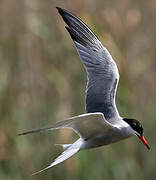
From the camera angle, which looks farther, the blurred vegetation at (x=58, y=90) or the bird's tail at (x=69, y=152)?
the blurred vegetation at (x=58, y=90)

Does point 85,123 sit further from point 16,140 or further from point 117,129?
point 16,140

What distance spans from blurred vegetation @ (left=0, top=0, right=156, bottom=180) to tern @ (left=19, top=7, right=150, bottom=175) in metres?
0.41

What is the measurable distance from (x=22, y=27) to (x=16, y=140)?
87 centimetres

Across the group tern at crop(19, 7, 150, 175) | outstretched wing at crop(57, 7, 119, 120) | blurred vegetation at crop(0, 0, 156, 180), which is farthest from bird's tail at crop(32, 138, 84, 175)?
blurred vegetation at crop(0, 0, 156, 180)

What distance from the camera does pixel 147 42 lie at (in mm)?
5383

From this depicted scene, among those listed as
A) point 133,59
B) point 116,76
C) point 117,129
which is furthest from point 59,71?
point 117,129

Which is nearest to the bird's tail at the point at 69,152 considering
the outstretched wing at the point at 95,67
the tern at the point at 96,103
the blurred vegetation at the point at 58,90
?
the tern at the point at 96,103

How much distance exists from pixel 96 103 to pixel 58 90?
36.0 inches

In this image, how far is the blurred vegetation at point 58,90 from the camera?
14.5 feet

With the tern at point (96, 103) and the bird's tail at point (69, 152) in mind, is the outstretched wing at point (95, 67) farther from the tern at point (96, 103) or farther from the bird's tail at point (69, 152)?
the bird's tail at point (69, 152)

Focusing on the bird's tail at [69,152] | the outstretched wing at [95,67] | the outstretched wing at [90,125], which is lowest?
the bird's tail at [69,152]

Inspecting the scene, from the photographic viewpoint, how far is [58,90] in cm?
478

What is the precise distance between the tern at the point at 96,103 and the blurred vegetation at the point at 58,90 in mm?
408

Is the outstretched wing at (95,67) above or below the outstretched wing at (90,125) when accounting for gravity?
above
